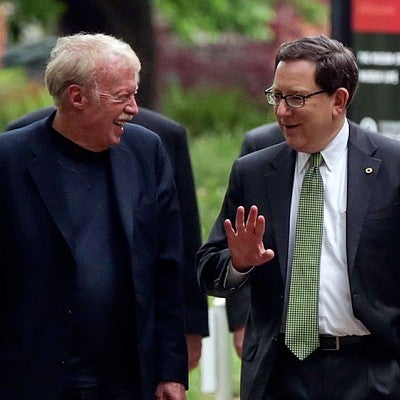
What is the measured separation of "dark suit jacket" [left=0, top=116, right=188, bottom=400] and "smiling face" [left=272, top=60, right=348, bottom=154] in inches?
24.8

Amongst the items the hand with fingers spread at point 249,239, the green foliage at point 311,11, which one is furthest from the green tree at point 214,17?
the hand with fingers spread at point 249,239

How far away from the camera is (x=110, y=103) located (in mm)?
5410

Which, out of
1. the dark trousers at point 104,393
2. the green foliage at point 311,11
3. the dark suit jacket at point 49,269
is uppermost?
the dark suit jacket at point 49,269

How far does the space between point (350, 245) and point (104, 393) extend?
1042 mm

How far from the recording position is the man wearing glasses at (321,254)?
17.3 ft

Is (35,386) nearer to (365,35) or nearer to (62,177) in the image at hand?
(62,177)

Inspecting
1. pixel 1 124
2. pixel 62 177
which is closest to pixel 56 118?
pixel 62 177

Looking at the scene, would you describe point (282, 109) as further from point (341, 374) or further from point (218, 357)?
point (218, 357)

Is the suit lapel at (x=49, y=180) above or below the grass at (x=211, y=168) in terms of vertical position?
above

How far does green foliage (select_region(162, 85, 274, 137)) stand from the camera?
2934 cm

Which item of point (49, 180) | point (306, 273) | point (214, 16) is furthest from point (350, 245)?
point (214, 16)

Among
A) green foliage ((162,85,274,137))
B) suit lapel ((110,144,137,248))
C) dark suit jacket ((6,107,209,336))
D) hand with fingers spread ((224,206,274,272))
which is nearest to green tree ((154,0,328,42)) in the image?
green foliage ((162,85,274,137))

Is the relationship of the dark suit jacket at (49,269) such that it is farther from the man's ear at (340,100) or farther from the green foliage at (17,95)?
the green foliage at (17,95)

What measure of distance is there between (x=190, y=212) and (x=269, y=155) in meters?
1.62
